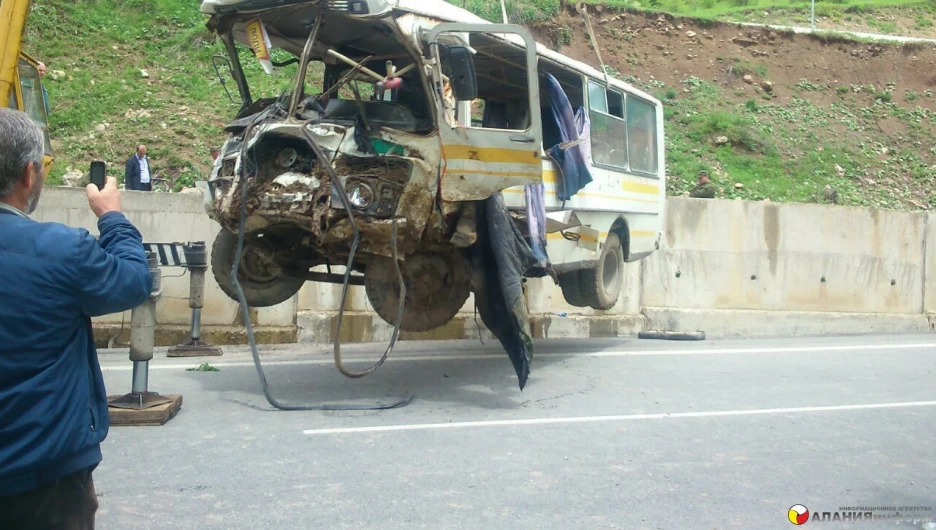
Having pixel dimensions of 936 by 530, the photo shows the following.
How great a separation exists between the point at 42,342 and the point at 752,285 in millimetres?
11915

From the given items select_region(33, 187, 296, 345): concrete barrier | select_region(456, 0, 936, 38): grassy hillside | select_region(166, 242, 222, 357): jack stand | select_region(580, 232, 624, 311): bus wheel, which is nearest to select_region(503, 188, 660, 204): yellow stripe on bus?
select_region(580, 232, 624, 311): bus wheel

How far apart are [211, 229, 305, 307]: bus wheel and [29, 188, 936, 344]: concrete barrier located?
10.1 ft

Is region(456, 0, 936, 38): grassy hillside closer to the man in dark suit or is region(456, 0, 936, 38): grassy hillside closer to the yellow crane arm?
the man in dark suit

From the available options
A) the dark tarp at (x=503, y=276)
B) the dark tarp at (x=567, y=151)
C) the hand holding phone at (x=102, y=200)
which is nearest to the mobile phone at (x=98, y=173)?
the hand holding phone at (x=102, y=200)

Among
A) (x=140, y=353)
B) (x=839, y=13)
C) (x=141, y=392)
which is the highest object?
(x=839, y=13)

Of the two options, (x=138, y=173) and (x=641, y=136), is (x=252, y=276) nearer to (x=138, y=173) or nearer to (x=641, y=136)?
(x=641, y=136)

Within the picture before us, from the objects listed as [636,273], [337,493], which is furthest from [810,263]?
[337,493]

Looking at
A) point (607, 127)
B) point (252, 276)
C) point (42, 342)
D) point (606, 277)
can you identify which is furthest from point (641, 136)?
point (42, 342)

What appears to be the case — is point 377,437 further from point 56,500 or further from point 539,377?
point 56,500

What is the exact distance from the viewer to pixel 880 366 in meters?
9.05

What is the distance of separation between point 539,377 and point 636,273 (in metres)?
4.64

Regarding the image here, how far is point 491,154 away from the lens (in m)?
6.67

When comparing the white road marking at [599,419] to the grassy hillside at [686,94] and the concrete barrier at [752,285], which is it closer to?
the concrete barrier at [752,285]

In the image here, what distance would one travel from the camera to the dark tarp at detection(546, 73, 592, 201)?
8.39 metres
